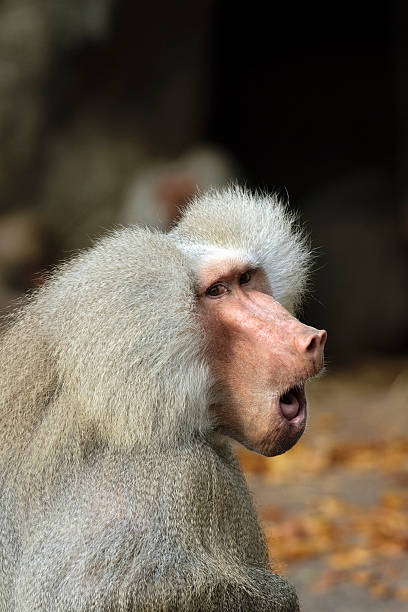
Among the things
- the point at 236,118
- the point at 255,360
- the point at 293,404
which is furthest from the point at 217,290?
the point at 236,118

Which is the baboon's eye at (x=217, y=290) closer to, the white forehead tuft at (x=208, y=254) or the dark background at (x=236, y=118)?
the white forehead tuft at (x=208, y=254)

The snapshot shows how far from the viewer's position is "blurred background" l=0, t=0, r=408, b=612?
23.6 ft

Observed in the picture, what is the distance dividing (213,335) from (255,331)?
0.41 ft

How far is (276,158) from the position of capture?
474 inches

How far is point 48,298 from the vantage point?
2990 mm

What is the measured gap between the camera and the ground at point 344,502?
5215 millimetres

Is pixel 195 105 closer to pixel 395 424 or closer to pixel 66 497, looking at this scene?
pixel 395 424

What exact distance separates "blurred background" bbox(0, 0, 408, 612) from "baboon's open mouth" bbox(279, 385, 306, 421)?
9.30ft

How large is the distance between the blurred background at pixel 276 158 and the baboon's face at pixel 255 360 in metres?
2.84

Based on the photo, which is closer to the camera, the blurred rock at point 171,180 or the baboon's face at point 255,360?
the baboon's face at point 255,360

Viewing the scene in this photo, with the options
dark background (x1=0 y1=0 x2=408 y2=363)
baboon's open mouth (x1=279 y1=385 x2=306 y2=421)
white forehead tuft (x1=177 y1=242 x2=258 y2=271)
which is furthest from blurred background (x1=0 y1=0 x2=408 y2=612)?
white forehead tuft (x1=177 y1=242 x2=258 y2=271)

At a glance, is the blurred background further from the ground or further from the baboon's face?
the baboon's face

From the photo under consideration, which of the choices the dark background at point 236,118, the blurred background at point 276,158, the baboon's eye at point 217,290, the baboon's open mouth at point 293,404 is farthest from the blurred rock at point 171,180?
the baboon's open mouth at point 293,404

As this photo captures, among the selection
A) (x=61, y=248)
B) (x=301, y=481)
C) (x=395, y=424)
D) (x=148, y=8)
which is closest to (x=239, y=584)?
(x=301, y=481)
